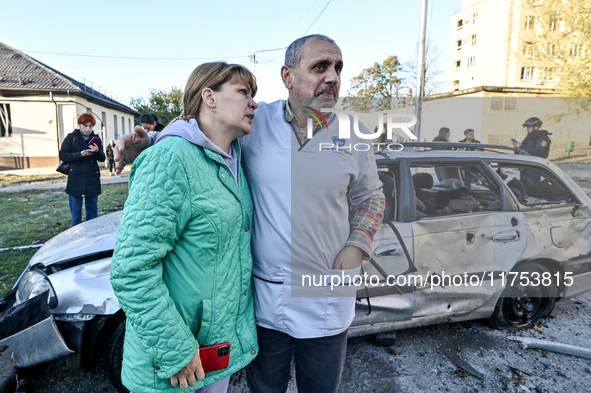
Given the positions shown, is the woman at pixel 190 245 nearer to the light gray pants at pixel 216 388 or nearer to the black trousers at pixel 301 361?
the light gray pants at pixel 216 388

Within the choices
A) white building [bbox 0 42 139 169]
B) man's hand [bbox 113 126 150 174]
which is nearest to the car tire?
man's hand [bbox 113 126 150 174]

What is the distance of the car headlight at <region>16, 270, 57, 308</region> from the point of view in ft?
7.12

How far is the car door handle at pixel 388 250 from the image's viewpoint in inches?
101

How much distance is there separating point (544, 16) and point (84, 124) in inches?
834

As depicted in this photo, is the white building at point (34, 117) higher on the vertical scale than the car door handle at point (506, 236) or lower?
higher

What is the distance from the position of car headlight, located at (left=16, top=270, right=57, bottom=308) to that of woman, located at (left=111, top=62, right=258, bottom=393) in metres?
1.25

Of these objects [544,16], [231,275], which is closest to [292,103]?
[231,275]

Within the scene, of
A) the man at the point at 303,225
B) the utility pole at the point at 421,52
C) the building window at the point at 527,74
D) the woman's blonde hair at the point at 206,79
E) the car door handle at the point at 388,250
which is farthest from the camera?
the building window at the point at 527,74

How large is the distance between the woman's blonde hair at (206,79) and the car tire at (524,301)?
9.26ft

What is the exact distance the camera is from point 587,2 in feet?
48.0

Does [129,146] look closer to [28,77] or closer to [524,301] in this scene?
[524,301]

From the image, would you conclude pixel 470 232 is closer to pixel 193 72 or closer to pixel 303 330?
pixel 303 330

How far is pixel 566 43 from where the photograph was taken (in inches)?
694

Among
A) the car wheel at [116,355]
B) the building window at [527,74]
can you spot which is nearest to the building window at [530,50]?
the building window at [527,74]
